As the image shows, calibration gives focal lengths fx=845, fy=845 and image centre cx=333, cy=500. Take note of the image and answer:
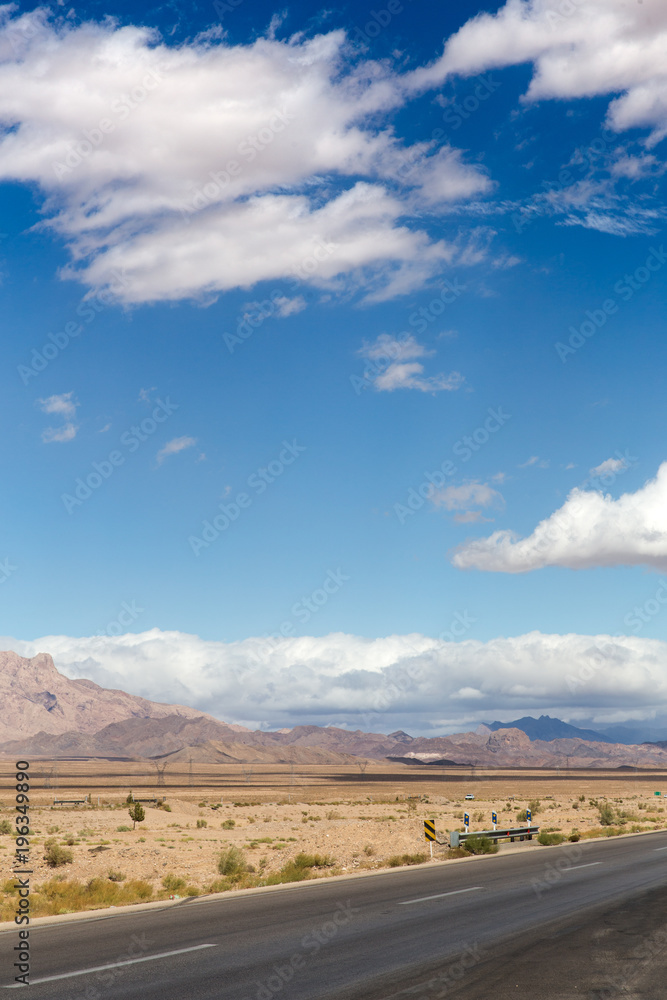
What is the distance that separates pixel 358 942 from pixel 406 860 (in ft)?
51.5

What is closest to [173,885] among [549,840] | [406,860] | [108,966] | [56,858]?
[406,860]

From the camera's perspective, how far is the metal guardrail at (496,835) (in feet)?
97.3

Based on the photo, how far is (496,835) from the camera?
32.2 metres

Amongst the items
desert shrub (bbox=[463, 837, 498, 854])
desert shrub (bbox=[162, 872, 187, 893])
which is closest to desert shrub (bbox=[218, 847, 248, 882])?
desert shrub (bbox=[162, 872, 187, 893])

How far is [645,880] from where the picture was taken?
1972cm

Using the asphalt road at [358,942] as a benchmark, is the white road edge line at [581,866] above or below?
below

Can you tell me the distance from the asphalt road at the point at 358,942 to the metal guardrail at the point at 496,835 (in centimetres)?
945

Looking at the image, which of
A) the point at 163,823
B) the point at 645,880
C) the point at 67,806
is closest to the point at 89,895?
the point at 645,880

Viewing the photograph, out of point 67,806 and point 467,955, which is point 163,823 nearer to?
point 67,806

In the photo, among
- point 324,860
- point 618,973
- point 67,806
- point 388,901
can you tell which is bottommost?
point 67,806

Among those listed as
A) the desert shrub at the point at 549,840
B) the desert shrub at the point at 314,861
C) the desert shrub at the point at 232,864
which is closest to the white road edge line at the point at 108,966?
the desert shrub at the point at 232,864

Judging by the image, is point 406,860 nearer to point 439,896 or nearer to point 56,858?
point 439,896

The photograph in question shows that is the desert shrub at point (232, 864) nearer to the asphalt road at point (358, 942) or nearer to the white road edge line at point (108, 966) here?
the asphalt road at point (358, 942)

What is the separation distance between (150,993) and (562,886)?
479 inches
